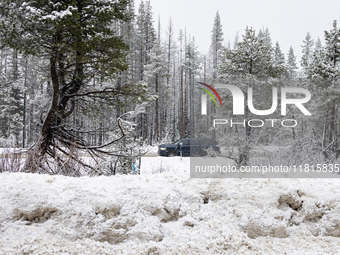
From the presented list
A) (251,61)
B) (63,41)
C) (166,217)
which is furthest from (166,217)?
(251,61)

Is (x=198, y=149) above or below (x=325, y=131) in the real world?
below

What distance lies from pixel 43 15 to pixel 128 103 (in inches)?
123

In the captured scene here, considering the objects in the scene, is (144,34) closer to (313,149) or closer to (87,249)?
(313,149)

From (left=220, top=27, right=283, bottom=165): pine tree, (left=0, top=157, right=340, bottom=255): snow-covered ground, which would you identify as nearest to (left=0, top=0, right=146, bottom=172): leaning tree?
(left=0, top=157, right=340, bottom=255): snow-covered ground

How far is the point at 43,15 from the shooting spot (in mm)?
5926

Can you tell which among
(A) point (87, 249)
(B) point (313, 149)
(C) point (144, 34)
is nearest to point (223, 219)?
(A) point (87, 249)

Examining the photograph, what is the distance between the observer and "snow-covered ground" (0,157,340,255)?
2.05m

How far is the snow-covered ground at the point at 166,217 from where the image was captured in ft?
6.73

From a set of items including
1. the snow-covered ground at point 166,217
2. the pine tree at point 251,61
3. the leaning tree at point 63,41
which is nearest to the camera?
the snow-covered ground at point 166,217

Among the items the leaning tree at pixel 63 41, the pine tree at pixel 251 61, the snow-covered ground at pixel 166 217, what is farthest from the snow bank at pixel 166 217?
the pine tree at pixel 251 61

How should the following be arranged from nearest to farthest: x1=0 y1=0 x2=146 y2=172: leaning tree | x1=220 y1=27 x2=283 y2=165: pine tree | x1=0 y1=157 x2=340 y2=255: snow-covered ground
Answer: x1=0 y1=157 x2=340 y2=255: snow-covered ground < x1=0 y1=0 x2=146 y2=172: leaning tree < x1=220 y1=27 x2=283 y2=165: pine tree

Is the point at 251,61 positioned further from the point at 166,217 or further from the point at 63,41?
the point at 166,217

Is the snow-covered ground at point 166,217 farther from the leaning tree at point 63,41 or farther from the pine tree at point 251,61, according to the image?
the pine tree at point 251,61

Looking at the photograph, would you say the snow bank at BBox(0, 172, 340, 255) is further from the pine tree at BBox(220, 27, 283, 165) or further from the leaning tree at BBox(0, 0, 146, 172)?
the pine tree at BBox(220, 27, 283, 165)
